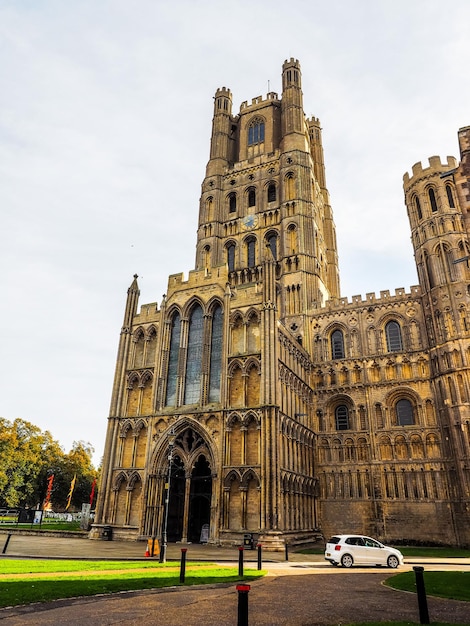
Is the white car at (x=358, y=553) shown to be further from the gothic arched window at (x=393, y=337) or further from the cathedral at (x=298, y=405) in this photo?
the gothic arched window at (x=393, y=337)

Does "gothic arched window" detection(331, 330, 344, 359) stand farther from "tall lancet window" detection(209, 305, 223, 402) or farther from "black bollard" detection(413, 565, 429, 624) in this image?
"black bollard" detection(413, 565, 429, 624)

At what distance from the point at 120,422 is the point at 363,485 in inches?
811

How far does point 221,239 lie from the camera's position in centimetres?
5375

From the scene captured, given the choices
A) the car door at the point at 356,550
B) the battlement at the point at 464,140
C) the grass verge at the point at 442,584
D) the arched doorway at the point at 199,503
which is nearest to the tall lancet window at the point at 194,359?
the arched doorway at the point at 199,503

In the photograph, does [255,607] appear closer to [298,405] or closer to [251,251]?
[298,405]

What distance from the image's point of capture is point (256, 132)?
60.3 meters

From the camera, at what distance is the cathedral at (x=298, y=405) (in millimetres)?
31906

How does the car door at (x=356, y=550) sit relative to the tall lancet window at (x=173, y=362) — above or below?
below

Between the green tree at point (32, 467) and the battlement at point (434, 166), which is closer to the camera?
the battlement at point (434, 166)

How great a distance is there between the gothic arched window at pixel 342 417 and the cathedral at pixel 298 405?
9 centimetres

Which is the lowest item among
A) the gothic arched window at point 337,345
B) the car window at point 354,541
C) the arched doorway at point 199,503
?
the car window at point 354,541

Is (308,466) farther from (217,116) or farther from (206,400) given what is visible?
(217,116)

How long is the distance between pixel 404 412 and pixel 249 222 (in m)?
26.8

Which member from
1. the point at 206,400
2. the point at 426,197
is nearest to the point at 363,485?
the point at 206,400
